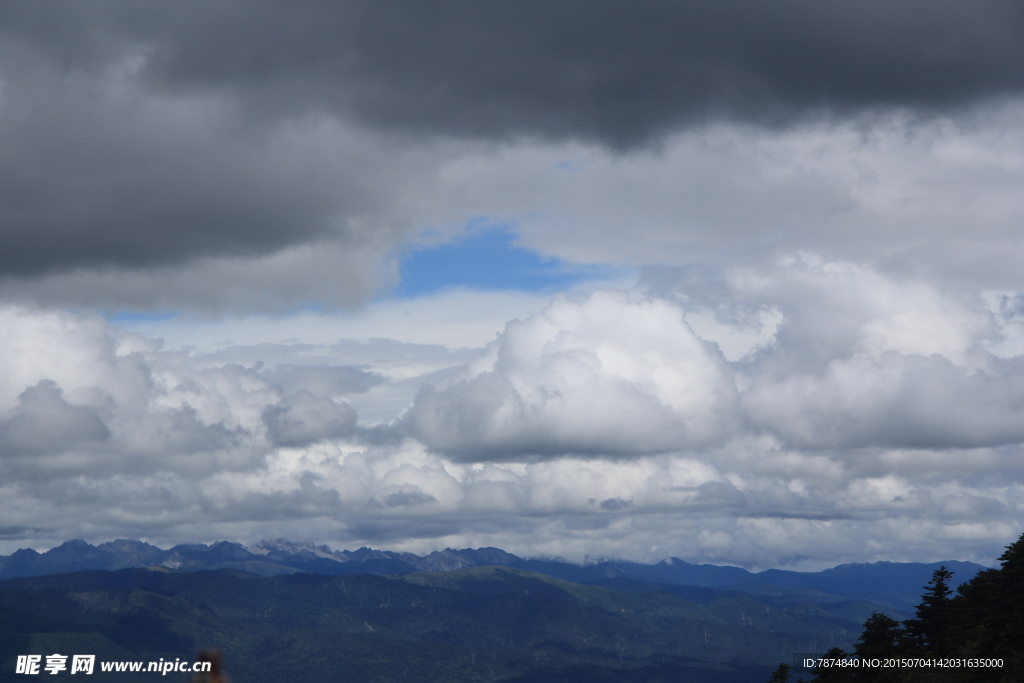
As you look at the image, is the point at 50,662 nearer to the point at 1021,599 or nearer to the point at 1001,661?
the point at 1001,661

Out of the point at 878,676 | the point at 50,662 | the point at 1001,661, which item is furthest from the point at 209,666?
the point at 878,676

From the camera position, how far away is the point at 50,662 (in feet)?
429

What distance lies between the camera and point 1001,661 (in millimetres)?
169250

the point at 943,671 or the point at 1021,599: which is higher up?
the point at 1021,599

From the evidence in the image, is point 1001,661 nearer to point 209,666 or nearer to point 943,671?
point 943,671

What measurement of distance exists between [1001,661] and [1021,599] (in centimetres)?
2998

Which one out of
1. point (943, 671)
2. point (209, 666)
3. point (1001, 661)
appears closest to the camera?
point (209, 666)

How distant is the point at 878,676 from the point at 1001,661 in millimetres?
33289

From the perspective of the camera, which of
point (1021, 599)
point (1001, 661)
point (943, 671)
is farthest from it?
point (1021, 599)

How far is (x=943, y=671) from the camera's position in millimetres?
181500

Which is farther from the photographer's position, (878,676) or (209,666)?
(878,676)

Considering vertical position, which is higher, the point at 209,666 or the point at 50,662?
the point at 209,666

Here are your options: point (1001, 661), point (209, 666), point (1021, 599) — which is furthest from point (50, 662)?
point (1021, 599)

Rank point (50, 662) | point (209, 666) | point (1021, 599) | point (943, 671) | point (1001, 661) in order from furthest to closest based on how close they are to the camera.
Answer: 1. point (1021, 599)
2. point (943, 671)
3. point (1001, 661)
4. point (50, 662)
5. point (209, 666)
